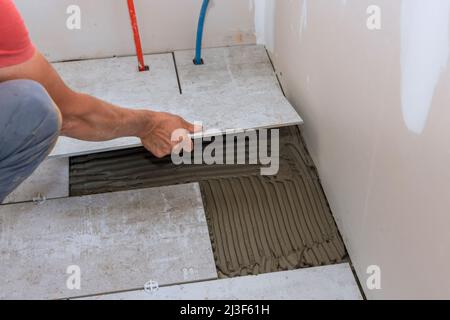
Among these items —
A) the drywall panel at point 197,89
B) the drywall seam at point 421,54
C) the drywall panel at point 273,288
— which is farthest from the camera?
the drywall panel at point 197,89

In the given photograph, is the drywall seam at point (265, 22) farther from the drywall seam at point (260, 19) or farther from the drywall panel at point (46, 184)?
the drywall panel at point (46, 184)

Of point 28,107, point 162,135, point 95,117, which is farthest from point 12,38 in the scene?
point 162,135

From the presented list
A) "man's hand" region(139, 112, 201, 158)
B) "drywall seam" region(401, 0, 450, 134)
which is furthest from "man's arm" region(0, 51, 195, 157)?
"drywall seam" region(401, 0, 450, 134)

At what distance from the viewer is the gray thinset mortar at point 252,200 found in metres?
1.66

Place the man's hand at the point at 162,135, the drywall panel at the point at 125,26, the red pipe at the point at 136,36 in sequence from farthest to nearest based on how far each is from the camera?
the drywall panel at the point at 125,26
the red pipe at the point at 136,36
the man's hand at the point at 162,135

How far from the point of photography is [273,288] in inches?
61.8

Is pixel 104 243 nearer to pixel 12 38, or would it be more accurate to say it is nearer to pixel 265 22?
pixel 12 38

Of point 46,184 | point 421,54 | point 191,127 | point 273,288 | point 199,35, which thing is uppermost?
point 421,54

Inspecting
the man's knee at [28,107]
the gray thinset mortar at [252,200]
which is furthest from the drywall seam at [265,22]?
the man's knee at [28,107]

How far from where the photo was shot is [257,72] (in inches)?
88.2


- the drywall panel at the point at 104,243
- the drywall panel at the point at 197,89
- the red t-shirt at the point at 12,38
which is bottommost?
the drywall panel at the point at 104,243

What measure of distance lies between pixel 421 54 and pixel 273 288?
0.82 metres

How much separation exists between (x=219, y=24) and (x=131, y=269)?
1259 millimetres

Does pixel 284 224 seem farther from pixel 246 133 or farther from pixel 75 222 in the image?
pixel 75 222
